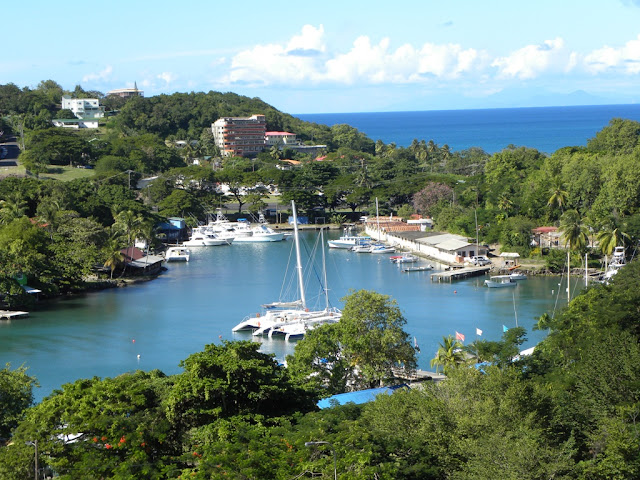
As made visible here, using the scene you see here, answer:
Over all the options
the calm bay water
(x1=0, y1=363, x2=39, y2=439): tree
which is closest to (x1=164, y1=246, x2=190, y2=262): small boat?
the calm bay water

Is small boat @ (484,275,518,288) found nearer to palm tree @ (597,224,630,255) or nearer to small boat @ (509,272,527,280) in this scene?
small boat @ (509,272,527,280)

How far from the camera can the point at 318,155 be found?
4065 inches

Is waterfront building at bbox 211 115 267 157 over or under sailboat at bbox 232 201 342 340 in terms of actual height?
over

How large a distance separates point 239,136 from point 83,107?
21993 mm

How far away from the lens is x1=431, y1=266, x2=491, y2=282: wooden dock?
44.5 metres

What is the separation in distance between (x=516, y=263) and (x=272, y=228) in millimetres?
22774

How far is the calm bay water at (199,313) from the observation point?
30.0 meters

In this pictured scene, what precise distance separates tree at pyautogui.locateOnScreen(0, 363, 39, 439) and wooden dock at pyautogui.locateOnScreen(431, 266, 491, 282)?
27.8m

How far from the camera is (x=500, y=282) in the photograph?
4281cm

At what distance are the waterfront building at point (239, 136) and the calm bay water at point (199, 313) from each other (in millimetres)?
49144

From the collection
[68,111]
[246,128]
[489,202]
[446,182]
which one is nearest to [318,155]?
[246,128]

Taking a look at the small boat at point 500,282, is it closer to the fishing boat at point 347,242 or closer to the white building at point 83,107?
the fishing boat at point 347,242

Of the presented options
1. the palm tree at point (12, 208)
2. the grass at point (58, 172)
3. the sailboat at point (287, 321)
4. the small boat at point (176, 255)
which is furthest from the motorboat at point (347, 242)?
the grass at point (58, 172)

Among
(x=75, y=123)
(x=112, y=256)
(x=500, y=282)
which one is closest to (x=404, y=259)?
(x=500, y=282)
